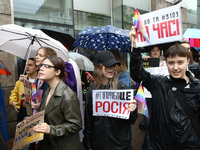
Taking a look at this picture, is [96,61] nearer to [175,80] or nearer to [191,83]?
[175,80]

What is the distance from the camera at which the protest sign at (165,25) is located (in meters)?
2.01

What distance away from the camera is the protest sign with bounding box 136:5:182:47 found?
2014 millimetres

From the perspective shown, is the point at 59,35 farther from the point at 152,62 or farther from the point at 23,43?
the point at 152,62

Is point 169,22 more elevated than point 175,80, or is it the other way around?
point 169,22

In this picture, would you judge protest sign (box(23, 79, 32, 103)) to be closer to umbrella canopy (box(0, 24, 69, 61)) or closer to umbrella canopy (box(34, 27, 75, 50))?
umbrella canopy (box(0, 24, 69, 61))

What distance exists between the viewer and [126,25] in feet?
25.4

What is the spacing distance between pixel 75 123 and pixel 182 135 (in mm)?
1133

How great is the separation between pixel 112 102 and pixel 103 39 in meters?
2.68

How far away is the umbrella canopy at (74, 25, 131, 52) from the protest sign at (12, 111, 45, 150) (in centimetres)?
275

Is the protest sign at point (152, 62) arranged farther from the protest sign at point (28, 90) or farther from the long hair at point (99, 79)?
the protest sign at point (28, 90)

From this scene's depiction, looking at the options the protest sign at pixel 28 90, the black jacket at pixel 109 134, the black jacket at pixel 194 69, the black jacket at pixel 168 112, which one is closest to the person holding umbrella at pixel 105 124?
the black jacket at pixel 109 134

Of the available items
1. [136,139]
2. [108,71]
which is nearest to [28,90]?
[108,71]

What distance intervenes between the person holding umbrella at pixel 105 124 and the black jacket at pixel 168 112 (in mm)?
298

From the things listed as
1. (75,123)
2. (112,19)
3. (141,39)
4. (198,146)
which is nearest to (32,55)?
(75,123)
